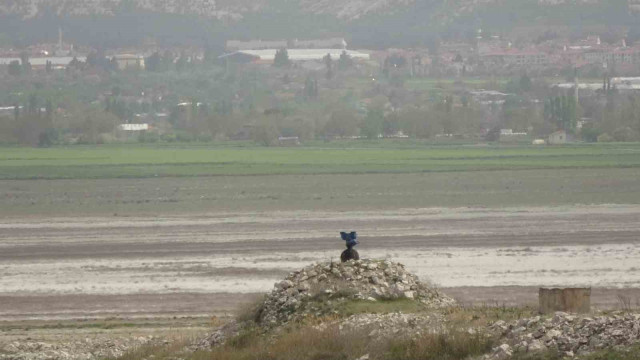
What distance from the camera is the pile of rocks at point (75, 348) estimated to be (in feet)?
66.2

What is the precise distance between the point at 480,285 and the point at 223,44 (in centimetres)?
15432

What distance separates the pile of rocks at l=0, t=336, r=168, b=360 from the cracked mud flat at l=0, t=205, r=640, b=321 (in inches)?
152

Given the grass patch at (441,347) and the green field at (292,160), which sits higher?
the grass patch at (441,347)

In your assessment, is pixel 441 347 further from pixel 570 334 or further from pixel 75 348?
pixel 75 348

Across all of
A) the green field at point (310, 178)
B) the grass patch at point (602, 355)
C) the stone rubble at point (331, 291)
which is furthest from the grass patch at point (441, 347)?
the green field at point (310, 178)

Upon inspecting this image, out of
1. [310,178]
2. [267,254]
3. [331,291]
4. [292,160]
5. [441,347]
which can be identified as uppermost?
[331,291]

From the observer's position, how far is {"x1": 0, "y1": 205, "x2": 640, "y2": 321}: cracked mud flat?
27844 mm

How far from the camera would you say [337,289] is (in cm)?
1828

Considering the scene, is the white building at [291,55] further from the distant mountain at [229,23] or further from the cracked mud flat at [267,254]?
the cracked mud flat at [267,254]

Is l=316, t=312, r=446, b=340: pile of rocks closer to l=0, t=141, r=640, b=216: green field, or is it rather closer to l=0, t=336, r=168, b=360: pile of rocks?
l=0, t=336, r=168, b=360: pile of rocks

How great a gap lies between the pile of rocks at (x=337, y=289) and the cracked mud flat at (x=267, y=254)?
7357 millimetres

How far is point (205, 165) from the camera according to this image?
70500 millimetres

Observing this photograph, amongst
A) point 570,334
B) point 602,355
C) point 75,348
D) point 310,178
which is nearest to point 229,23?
point 310,178

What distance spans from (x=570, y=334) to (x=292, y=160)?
59.6 metres
